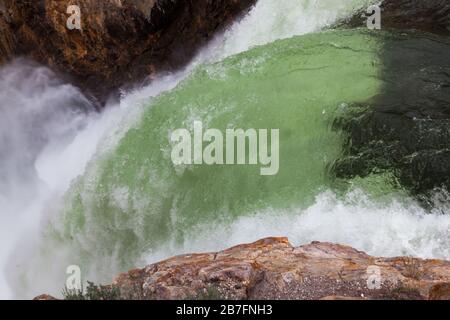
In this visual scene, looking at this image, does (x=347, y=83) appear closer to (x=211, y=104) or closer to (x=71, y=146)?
(x=211, y=104)

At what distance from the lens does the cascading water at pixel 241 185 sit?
5.93 m

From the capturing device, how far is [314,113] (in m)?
6.94

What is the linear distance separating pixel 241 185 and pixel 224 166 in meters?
0.33

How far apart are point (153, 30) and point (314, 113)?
4.38m

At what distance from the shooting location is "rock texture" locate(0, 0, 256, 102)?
10.2 m

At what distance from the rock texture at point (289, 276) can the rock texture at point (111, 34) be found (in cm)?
577

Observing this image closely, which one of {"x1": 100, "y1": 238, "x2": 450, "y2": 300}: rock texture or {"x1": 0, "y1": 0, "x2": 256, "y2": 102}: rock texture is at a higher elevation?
{"x1": 0, "y1": 0, "x2": 256, "y2": 102}: rock texture

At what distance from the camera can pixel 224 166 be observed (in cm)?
680

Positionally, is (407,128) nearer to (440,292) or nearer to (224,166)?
(224,166)

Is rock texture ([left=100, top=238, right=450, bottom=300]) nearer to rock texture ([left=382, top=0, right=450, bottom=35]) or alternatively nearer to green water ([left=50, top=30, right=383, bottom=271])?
green water ([left=50, top=30, right=383, bottom=271])

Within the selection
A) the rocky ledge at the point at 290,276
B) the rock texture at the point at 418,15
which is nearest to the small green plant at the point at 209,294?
the rocky ledge at the point at 290,276

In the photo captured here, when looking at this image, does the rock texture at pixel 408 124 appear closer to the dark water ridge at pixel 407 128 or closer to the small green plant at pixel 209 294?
the dark water ridge at pixel 407 128

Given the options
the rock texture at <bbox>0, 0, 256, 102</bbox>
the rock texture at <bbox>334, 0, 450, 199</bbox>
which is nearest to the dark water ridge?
the rock texture at <bbox>334, 0, 450, 199</bbox>
